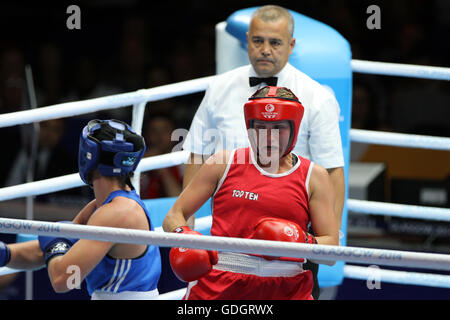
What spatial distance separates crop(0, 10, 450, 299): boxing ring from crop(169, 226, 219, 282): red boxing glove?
0.32ft

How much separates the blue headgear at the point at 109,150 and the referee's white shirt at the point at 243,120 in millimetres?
777

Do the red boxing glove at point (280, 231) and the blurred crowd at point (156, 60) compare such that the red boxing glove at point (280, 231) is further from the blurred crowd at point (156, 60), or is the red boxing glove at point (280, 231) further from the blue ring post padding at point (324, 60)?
the blurred crowd at point (156, 60)

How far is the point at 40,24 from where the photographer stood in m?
6.70

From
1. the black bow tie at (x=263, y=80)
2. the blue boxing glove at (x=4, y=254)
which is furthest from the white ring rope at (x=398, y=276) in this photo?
the blue boxing glove at (x=4, y=254)

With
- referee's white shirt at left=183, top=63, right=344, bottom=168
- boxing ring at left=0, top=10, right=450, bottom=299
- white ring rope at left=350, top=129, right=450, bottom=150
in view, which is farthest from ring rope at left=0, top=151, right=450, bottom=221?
white ring rope at left=350, top=129, right=450, bottom=150

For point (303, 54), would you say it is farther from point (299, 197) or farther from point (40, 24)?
point (40, 24)

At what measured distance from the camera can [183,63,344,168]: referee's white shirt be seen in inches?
113

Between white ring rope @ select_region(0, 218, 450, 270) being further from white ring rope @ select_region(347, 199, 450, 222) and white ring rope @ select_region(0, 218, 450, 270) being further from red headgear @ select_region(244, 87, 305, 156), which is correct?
white ring rope @ select_region(347, 199, 450, 222)

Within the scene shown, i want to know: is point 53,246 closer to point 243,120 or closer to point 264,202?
point 264,202

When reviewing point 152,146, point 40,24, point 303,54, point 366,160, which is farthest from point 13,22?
point 303,54

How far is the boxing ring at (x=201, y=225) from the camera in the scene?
178cm

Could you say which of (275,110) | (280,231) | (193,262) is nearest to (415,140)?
(275,110)

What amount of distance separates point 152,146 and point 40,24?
2.86 m

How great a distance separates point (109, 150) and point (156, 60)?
3927mm
